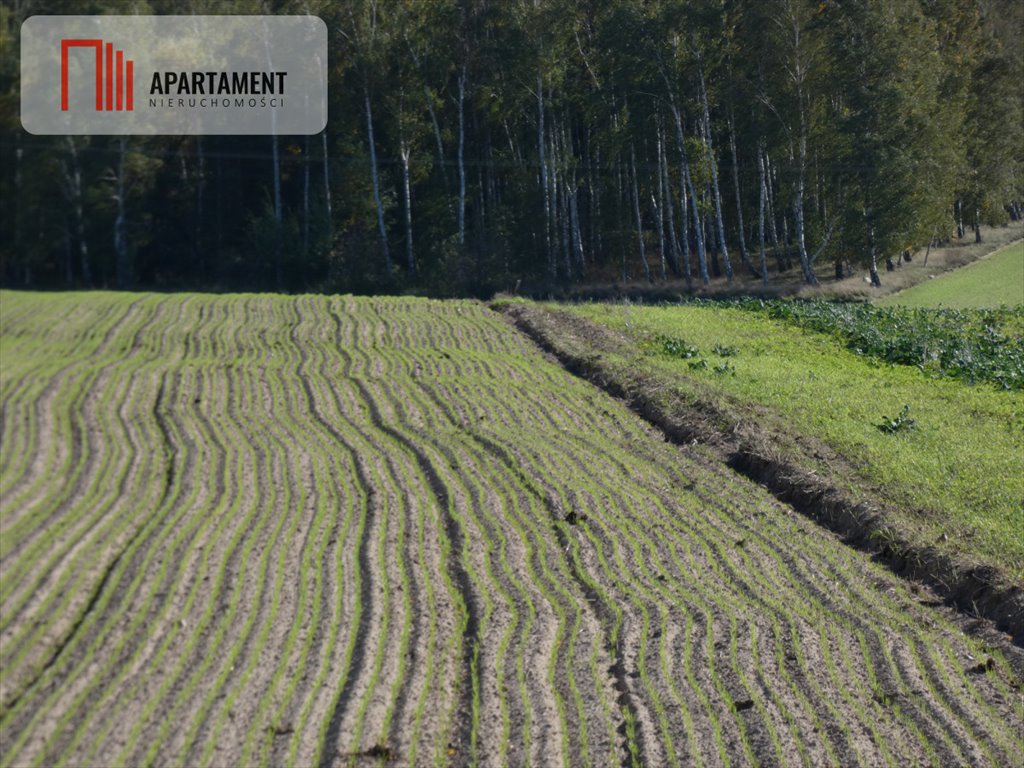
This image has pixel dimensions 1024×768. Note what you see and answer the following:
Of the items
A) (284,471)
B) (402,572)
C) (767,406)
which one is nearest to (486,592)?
(402,572)

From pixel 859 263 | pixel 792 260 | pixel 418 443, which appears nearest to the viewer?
pixel 418 443

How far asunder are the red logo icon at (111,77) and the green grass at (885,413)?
23016mm

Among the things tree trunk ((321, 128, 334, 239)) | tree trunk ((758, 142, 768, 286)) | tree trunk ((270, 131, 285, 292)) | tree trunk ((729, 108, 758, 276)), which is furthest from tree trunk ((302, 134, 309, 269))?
tree trunk ((758, 142, 768, 286))

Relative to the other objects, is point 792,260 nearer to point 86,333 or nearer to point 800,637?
point 86,333

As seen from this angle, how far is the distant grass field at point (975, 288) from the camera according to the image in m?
39.9

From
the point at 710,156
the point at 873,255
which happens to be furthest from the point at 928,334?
the point at 710,156

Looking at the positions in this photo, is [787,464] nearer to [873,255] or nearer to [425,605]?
[425,605]

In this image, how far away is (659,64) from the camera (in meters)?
42.8

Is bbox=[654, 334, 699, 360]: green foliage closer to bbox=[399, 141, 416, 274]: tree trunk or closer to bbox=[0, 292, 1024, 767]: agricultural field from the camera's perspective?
bbox=[0, 292, 1024, 767]: agricultural field

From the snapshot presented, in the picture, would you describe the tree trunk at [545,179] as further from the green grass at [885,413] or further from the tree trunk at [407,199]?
the green grass at [885,413]

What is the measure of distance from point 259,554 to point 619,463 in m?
7.24

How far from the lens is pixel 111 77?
4241 cm

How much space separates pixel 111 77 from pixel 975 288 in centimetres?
3650

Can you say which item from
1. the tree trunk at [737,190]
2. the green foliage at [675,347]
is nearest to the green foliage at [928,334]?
the green foliage at [675,347]
